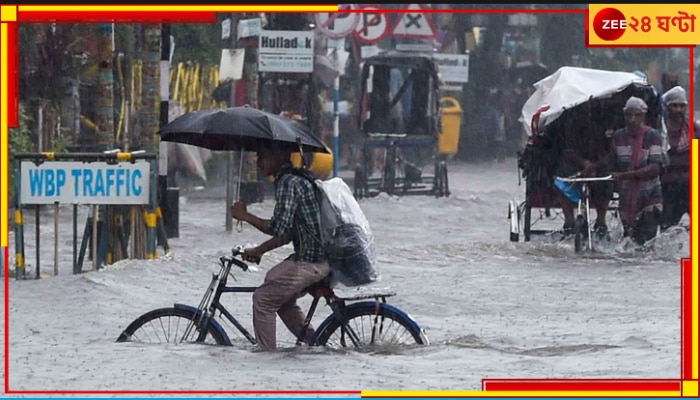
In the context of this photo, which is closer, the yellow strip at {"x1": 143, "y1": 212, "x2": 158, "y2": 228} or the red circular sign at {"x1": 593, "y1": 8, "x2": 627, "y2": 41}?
the red circular sign at {"x1": 593, "y1": 8, "x2": 627, "y2": 41}

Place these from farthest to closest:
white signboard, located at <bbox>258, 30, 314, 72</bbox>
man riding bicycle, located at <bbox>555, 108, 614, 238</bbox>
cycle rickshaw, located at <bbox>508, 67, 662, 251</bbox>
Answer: cycle rickshaw, located at <bbox>508, 67, 662, 251</bbox> → man riding bicycle, located at <bbox>555, 108, 614, 238</bbox> → white signboard, located at <bbox>258, 30, 314, 72</bbox>

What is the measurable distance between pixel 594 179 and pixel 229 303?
4.88m

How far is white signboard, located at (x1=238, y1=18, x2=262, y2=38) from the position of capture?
11000 mm

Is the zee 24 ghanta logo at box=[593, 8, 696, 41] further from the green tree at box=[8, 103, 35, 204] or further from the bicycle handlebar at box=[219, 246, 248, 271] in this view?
the green tree at box=[8, 103, 35, 204]

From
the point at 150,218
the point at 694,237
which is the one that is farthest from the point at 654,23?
the point at 150,218

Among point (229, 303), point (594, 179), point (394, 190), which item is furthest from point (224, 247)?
point (394, 190)

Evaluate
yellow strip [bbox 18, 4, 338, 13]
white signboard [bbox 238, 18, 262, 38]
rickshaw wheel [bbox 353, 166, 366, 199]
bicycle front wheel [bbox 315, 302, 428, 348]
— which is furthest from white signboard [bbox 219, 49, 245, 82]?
rickshaw wheel [bbox 353, 166, 366, 199]

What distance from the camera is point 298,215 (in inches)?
307

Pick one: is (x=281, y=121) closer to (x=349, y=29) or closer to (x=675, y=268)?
(x=675, y=268)

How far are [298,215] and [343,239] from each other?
0.24 m

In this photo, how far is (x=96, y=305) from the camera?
35.7ft

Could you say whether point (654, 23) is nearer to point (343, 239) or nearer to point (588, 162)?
point (343, 239)

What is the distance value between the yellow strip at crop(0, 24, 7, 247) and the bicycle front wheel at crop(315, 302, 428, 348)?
199cm

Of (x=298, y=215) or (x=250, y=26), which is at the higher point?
(x=250, y=26)
